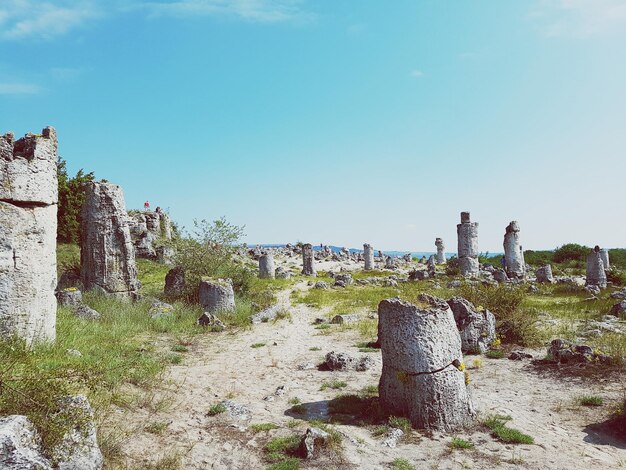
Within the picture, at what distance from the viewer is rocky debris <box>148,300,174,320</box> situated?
1177cm

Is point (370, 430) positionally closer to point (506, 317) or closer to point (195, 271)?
point (506, 317)

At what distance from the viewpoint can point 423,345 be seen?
5.89 metres

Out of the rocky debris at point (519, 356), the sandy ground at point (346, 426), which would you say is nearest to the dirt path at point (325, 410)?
the sandy ground at point (346, 426)

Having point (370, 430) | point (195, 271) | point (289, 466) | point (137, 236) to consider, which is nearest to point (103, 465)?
point (289, 466)

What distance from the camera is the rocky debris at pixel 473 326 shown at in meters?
9.90

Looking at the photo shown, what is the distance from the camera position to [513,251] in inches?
998

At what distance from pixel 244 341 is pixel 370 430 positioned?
221 inches

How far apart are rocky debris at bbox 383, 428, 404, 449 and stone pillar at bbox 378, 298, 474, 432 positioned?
0.34m

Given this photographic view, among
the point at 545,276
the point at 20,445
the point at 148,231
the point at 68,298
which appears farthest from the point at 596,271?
the point at 148,231

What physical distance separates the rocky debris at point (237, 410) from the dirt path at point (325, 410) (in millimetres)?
89

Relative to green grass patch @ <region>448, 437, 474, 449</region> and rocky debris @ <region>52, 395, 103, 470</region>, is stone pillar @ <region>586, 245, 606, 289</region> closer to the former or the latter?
green grass patch @ <region>448, 437, 474, 449</region>

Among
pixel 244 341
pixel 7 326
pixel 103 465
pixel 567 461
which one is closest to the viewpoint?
pixel 103 465

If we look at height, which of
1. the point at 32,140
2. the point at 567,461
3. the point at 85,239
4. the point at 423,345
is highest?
the point at 32,140

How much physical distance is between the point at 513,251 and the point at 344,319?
16.2 metres
